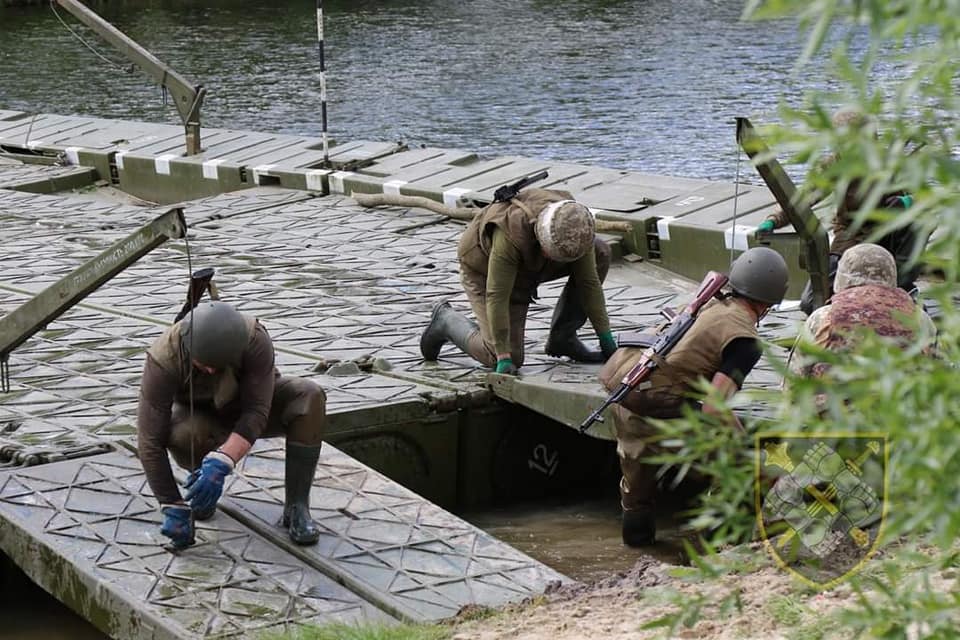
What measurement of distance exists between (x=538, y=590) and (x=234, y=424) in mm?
1496

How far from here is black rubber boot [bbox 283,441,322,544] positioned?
23.0ft

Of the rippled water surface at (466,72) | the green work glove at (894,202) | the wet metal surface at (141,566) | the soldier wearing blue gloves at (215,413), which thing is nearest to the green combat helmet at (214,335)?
the soldier wearing blue gloves at (215,413)

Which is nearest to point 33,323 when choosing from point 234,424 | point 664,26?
point 234,424

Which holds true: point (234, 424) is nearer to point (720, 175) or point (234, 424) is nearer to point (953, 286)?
point (953, 286)

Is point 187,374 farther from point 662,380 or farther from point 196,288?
point 662,380

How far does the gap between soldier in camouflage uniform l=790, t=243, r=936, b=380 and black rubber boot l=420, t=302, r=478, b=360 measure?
292cm

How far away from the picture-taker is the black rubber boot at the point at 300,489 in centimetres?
700

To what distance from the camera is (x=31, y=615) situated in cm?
775

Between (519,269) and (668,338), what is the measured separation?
1.51 meters

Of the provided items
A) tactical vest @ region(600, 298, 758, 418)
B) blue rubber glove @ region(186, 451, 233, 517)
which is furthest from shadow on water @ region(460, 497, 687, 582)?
blue rubber glove @ region(186, 451, 233, 517)

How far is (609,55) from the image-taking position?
3133 centimetres

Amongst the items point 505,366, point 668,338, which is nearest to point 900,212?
point 668,338

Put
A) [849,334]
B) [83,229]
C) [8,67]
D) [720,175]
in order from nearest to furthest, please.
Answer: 1. [849,334]
2. [83,229]
3. [720,175]
4. [8,67]

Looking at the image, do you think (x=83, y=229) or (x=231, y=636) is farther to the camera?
(x=83, y=229)
